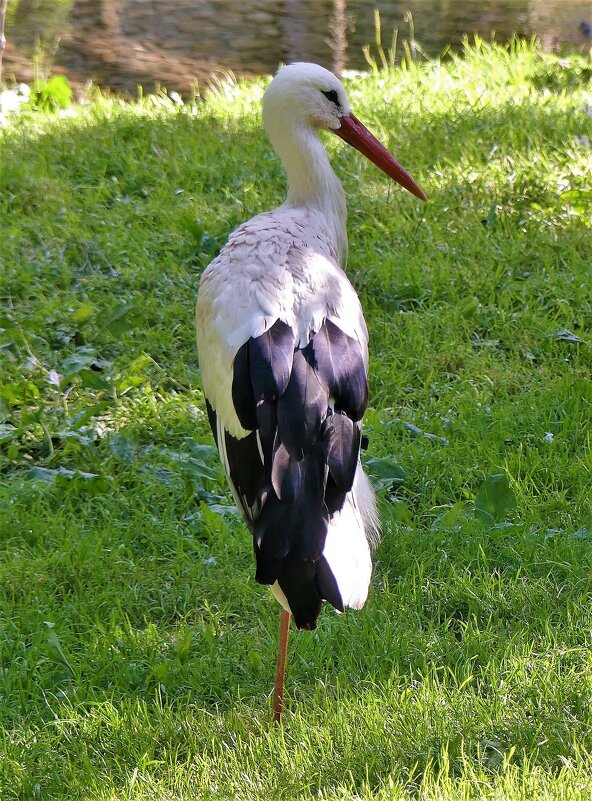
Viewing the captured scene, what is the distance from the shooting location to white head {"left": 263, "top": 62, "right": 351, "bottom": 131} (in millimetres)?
3352

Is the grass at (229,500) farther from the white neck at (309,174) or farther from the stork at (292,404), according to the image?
the white neck at (309,174)

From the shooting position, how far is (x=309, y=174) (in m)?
3.36

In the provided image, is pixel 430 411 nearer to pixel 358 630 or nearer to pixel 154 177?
pixel 358 630

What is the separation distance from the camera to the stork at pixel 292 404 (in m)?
2.38

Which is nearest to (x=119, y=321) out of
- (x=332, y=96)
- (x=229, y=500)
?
(x=229, y=500)

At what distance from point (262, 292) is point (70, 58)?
5.91 meters

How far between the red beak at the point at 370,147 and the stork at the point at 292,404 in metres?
0.41

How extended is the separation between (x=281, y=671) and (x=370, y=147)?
1.79 m

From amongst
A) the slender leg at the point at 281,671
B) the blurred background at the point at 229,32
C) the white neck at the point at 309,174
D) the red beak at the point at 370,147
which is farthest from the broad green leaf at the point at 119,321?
the blurred background at the point at 229,32

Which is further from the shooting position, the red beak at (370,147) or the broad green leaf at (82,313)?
the broad green leaf at (82,313)

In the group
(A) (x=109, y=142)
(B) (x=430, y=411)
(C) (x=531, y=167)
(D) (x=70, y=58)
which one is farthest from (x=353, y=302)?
(D) (x=70, y=58)

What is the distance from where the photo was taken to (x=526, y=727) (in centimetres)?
257

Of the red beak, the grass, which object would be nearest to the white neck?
the red beak

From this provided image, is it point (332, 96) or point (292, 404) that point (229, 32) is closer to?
point (332, 96)
